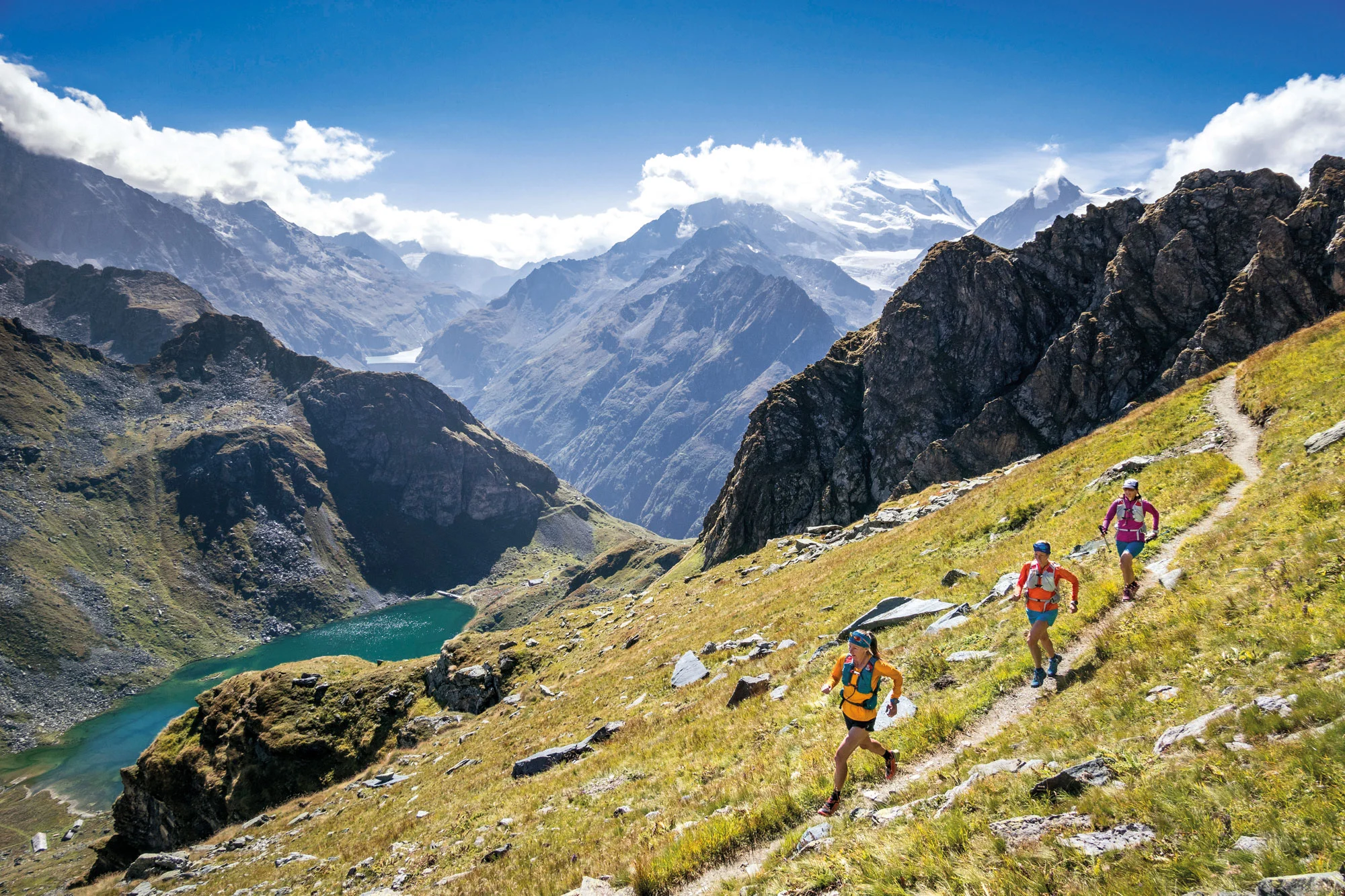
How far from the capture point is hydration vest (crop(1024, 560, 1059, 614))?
45.8 ft

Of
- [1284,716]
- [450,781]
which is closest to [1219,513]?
[1284,716]

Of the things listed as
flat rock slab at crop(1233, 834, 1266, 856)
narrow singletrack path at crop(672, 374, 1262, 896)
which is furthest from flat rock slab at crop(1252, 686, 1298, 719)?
narrow singletrack path at crop(672, 374, 1262, 896)

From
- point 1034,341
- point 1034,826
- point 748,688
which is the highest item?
point 1034,341

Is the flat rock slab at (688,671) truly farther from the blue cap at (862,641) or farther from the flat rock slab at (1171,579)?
the flat rock slab at (1171,579)

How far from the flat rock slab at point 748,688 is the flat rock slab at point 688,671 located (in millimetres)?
6168

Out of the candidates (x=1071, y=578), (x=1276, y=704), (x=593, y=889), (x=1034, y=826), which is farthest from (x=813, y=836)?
(x=1071, y=578)

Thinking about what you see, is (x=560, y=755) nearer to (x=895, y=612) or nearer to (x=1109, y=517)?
(x=895, y=612)

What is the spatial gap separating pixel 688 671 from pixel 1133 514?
1925cm

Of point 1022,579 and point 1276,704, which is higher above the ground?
point 1022,579

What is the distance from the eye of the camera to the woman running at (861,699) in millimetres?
12188

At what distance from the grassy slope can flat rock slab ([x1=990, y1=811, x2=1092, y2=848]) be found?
0.94 feet

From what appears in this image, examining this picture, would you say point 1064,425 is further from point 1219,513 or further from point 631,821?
point 631,821

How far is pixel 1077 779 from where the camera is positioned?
28.6 feet

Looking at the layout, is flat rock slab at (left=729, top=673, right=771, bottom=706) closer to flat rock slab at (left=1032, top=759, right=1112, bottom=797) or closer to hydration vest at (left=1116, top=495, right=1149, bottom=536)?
hydration vest at (left=1116, top=495, right=1149, bottom=536)
